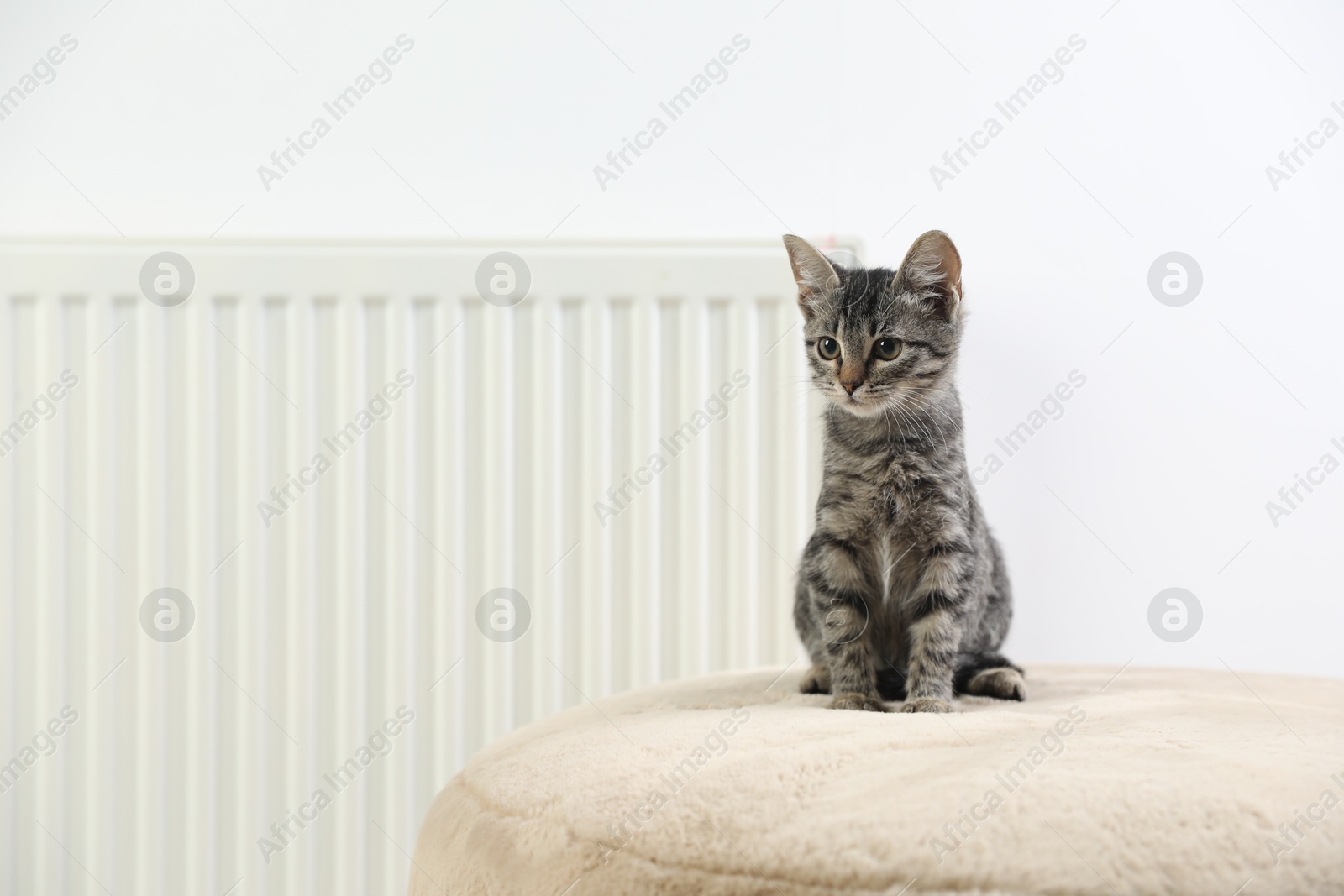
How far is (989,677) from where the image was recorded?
918 mm

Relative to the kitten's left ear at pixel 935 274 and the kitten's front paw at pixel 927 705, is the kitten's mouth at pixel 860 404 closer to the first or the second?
the kitten's left ear at pixel 935 274

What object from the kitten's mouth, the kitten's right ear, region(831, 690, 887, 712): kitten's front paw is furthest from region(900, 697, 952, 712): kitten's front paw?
the kitten's right ear

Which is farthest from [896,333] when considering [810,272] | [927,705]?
[927,705]

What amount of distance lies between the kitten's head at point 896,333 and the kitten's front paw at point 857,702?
27 cm

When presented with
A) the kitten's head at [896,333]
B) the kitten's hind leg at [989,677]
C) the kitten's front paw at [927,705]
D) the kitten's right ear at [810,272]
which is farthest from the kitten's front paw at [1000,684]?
the kitten's right ear at [810,272]

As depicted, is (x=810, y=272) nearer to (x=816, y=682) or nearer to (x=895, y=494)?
(x=895, y=494)

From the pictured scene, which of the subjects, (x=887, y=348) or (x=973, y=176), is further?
(x=973, y=176)

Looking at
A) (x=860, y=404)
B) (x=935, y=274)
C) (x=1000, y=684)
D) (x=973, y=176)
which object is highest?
(x=973, y=176)

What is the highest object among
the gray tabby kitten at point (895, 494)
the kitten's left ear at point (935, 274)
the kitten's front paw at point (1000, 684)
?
the kitten's left ear at point (935, 274)

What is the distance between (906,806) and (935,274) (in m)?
0.53

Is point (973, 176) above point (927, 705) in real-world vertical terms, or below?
above

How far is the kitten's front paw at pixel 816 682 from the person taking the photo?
948mm

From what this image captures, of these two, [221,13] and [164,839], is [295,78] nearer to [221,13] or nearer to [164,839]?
[221,13]

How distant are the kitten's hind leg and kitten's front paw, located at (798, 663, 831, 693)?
0.13 meters
